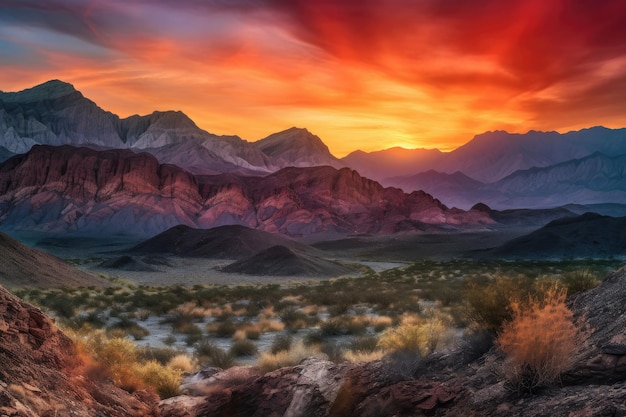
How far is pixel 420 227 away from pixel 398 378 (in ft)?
522

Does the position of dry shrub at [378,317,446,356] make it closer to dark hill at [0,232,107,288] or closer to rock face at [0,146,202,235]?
dark hill at [0,232,107,288]

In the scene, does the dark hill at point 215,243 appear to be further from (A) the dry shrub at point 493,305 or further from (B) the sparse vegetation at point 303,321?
(A) the dry shrub at point 493,305

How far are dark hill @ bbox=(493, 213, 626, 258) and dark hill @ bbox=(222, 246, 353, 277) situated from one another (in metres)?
33.3

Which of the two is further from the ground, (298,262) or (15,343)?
(15,343)

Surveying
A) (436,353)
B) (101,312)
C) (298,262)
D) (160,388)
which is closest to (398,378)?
(436,353)

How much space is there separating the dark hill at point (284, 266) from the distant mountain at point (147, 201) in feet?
245

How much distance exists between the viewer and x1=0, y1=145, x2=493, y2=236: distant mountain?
484 feet

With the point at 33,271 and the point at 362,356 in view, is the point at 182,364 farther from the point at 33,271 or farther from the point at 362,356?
the point at 33,271

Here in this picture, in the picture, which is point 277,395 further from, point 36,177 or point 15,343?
point 36,177

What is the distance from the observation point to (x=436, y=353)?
9.54 meters

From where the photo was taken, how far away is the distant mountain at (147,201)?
147625 millimetres

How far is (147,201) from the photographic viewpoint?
154375 millimetres

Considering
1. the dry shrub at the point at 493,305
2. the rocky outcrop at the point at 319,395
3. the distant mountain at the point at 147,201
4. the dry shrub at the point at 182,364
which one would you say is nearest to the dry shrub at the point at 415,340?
the rocky outcrop at the point at 319,395

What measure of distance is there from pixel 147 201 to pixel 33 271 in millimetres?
116886
